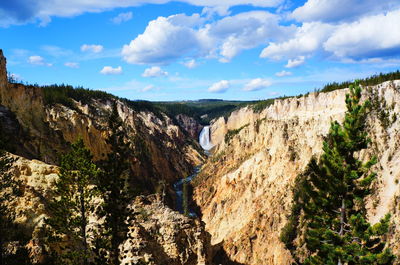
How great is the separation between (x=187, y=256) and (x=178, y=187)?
69.4 m

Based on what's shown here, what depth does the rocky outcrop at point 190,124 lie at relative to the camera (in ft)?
605

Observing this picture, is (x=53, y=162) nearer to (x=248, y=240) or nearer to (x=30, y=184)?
(x=30, y=184)

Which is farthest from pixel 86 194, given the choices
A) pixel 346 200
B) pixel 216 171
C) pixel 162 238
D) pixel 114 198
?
pixel 216 171

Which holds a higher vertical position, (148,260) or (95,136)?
(95,136)

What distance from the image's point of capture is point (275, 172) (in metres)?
71.0

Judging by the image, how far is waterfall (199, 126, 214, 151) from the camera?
571 ft

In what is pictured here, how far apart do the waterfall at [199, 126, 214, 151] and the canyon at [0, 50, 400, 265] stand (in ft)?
211

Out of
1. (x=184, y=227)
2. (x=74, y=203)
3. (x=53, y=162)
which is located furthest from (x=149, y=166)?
(x=74, y=203)

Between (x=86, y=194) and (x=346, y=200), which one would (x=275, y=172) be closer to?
(x=346, y=200)

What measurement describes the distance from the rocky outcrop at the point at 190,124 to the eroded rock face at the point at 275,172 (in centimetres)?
8981

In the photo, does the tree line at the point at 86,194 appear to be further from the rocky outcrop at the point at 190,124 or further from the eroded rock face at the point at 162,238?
the rocky outcrop at the point at 190,124

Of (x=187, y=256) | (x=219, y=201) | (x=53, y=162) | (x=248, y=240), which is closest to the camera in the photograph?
(x=187, y=256)

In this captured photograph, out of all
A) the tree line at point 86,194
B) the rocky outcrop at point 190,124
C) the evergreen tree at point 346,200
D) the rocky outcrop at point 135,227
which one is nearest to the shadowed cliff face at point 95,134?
the tree line at point 86,194

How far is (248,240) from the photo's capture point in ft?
198
